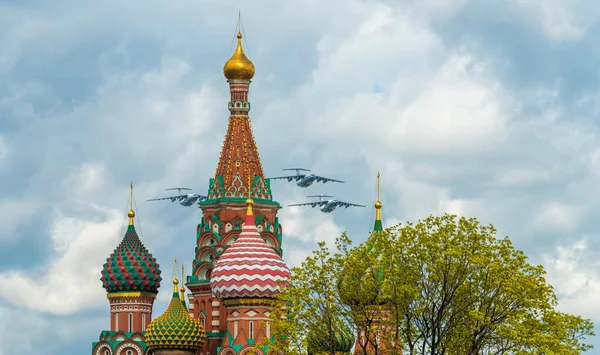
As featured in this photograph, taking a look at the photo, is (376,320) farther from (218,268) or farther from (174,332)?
(174,332)

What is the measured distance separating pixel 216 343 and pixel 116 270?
8.14 meters

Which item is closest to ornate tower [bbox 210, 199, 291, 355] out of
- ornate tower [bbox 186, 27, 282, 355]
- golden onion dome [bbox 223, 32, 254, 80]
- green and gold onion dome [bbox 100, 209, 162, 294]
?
ornate tower [bbox 186, 27, 282, 355]

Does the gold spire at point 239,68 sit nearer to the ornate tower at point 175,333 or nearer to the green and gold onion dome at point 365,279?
the ornate tower at point 175,333

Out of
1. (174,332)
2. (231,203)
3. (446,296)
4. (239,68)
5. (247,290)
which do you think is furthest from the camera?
(239,68)

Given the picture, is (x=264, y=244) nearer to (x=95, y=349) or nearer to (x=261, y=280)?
(x=261, y=280)

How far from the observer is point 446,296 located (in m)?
80.9

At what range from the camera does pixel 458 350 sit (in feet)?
267

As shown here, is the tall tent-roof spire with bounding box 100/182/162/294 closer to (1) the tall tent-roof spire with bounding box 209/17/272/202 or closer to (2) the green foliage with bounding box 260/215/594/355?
(1) the tall tent-roof spire with bounding box 209/17/272/202

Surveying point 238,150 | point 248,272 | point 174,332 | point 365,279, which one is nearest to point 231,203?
point 238,150

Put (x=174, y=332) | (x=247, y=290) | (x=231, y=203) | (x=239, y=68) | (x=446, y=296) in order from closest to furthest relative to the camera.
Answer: (x=446, y=296) < (x=247, y=290) < (x=174, y=332) < (x=231, y=203) < (x=239, y=68)

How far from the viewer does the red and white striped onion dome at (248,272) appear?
100688 millimetres

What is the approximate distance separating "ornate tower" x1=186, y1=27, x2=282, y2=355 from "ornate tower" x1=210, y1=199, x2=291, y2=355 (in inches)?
192

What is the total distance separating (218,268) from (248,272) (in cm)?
207

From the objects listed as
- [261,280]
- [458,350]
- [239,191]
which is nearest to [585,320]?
[458,350]
